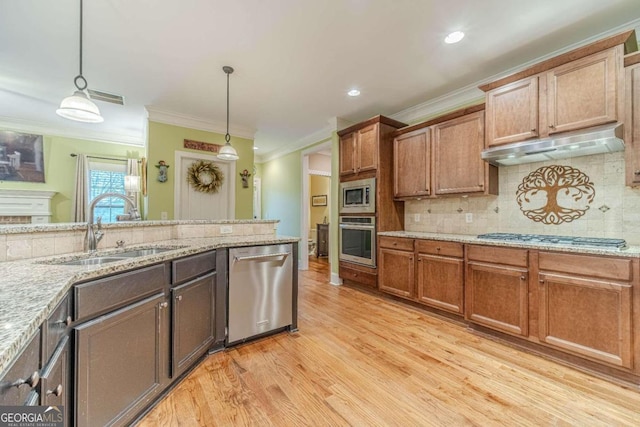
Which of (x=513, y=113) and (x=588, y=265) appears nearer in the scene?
(x=588, y=265)

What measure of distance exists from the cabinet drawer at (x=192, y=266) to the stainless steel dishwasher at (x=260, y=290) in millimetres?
175

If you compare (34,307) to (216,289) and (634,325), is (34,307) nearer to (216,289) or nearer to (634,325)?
(216,289)

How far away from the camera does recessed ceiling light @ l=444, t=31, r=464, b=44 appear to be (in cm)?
224

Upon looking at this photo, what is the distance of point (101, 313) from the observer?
4.12 feet

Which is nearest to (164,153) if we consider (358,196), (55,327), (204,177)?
(204,177)

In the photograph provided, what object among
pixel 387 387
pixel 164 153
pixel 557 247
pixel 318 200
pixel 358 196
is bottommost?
pixel 387 387

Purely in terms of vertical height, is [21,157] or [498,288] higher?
[21,157]

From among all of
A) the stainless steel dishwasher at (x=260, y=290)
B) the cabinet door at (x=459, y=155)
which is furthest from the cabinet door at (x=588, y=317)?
the stainless steel dishwasher at (x=260, y=290)

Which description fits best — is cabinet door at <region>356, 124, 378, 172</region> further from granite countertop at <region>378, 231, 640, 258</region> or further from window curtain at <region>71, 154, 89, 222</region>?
window curtain at <region>71, 154, 89, 222</region>

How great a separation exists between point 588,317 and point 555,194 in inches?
46.7

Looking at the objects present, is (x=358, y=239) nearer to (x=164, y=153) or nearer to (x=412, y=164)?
(x=412, y=164)

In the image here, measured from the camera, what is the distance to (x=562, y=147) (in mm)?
2219

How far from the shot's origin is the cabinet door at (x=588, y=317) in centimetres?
180

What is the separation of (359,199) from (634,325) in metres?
2.78
